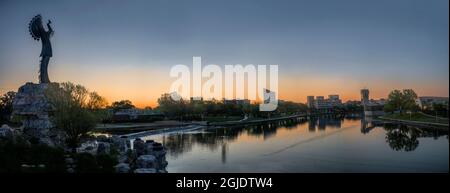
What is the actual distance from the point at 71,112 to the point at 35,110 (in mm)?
3724

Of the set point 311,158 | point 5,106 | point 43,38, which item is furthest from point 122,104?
point 311,158

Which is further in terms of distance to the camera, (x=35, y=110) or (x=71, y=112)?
(x=35, y=110)

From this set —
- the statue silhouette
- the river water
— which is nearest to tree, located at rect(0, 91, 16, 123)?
the statue silhouette

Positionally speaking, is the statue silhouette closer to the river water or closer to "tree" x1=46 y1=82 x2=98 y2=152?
"tree" x1=46 y1=82 x2=98 y2=152

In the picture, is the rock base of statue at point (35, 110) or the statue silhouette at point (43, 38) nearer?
the rock base of statue at point (35, 110)

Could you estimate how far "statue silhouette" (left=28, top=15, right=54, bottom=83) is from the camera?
24.7 m

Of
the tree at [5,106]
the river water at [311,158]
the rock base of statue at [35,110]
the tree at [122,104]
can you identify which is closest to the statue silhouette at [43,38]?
the rock base of statue at [35,110]

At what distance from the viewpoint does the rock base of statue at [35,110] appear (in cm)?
2306

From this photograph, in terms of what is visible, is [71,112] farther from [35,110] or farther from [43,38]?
[43,38]

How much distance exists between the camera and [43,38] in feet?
82.9

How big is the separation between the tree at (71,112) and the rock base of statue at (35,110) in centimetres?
53

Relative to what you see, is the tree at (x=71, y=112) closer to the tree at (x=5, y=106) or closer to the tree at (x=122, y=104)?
the tree at (x=5, y=106)
